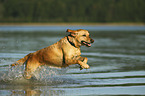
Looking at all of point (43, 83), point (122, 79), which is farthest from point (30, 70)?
point (122, 79)

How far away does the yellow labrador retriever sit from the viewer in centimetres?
1131

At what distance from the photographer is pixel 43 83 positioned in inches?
477

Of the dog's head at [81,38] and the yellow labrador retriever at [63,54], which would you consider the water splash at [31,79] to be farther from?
the dog's head at [81,38]

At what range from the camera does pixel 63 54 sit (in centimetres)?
1149

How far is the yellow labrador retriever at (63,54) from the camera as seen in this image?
445 inches

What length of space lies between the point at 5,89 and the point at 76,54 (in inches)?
90.8

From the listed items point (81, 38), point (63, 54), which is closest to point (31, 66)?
A: point (63, 54)
